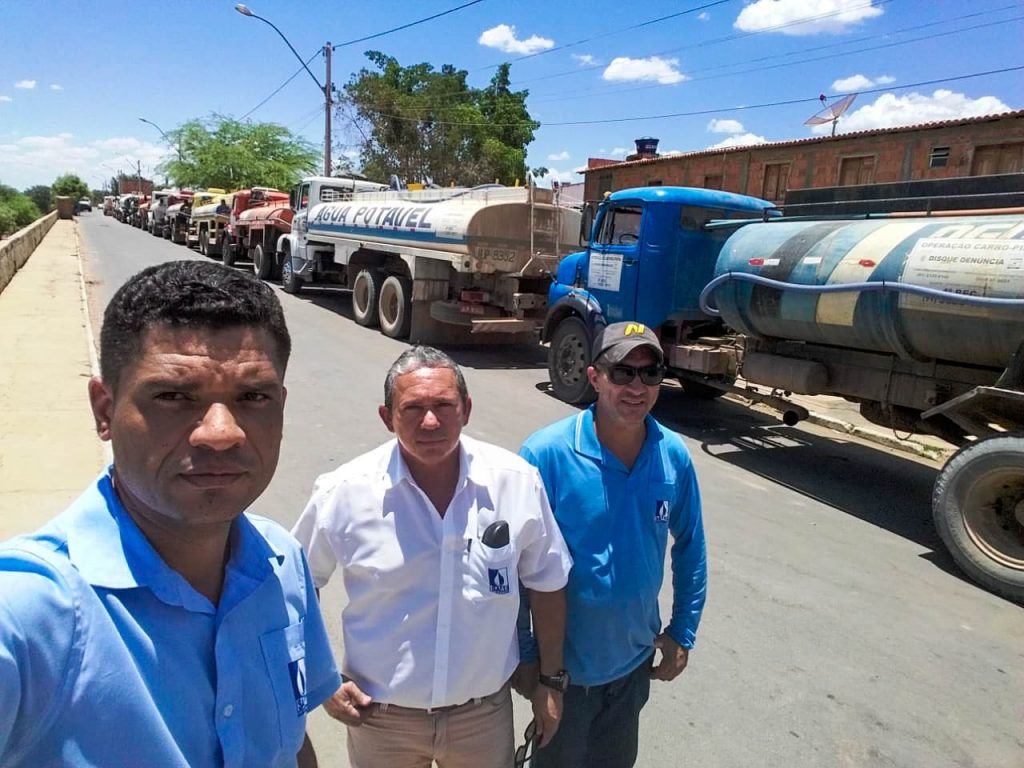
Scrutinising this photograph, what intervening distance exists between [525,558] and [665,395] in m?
7.65

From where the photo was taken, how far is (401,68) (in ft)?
116

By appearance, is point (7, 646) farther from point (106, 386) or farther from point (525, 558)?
point (525, 558)

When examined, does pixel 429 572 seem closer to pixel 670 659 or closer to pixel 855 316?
pixel 670 659

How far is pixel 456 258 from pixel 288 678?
9.38 metres

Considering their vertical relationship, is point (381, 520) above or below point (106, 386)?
below

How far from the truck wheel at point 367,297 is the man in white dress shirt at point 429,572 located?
11.0 m

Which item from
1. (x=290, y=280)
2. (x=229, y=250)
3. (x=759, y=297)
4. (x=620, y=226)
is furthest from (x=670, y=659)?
(x=229, y=250)

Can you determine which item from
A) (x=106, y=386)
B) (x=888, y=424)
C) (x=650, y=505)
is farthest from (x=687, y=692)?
(x=888, y=424)

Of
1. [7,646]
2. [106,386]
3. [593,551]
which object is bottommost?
[593,551]

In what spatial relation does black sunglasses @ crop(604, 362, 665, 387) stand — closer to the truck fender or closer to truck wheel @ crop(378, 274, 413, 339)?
the truck fender

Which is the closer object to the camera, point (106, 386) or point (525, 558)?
point (106, 386)

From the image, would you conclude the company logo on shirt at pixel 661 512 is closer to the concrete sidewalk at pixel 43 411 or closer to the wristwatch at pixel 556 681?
the wristwatch at pixel 556 681

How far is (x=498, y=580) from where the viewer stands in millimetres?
1680

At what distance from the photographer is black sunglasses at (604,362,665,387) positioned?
6.48ft
